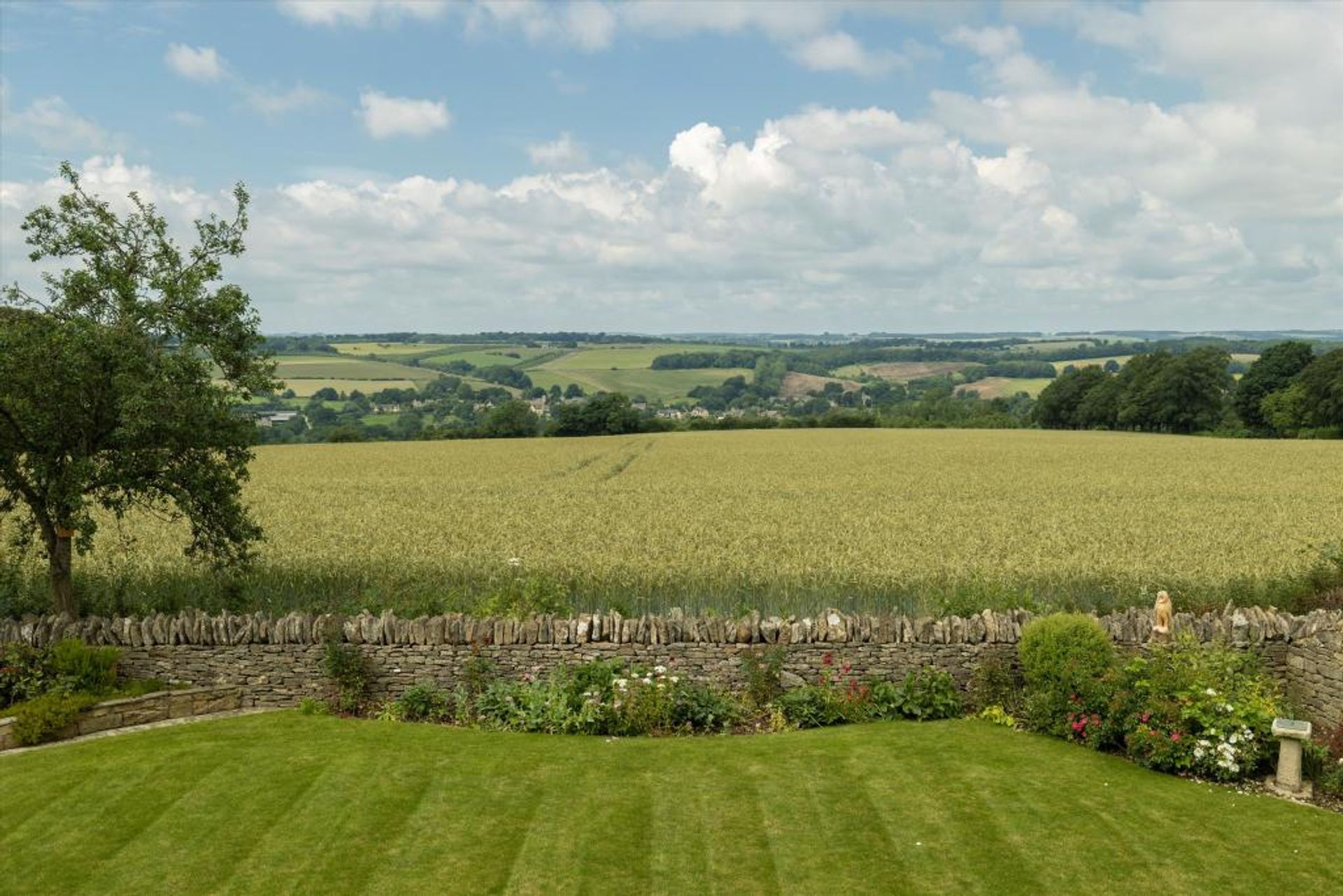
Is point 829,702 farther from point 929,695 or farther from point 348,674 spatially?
point 348,674

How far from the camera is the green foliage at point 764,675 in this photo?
1429 cm

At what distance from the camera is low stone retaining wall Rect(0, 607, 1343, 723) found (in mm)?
14508

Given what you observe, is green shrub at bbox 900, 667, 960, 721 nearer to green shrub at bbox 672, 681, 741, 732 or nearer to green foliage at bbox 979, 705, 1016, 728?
green foliage at bbox 979, 705, 1016, 728

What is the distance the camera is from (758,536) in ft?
90.3

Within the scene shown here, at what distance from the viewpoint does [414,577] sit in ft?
71.2

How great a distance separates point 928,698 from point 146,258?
15.8 m

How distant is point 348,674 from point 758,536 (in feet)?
49.6

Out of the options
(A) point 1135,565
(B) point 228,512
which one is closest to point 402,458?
(B) point 228,512

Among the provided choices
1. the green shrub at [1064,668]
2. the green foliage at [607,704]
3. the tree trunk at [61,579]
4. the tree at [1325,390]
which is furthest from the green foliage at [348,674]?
the tree at [1325,390]

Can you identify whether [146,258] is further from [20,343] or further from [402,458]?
[402,458]

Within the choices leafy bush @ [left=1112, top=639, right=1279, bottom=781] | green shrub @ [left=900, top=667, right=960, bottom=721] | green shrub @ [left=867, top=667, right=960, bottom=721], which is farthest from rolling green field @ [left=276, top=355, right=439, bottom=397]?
leafy bush @ [left=1112, top=639, right=1279, bottom=781]

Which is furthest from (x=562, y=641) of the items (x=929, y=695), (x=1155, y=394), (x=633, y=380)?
(x=633, y=380)

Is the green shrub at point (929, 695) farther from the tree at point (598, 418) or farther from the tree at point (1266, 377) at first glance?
the tree at point (1266, 377)

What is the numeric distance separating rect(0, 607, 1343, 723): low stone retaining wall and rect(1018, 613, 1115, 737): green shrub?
0.86 metres
